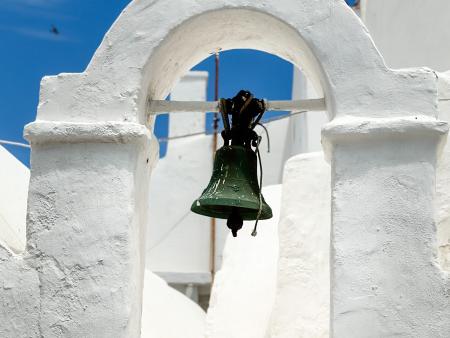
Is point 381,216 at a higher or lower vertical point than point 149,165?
lower

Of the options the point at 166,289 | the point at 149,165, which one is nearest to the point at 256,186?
the point at 149,165

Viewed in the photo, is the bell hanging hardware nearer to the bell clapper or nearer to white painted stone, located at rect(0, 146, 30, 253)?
the bell clapper

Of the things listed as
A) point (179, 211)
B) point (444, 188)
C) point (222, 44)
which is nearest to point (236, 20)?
point (222, 44)

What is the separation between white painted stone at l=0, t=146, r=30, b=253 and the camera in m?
3.31

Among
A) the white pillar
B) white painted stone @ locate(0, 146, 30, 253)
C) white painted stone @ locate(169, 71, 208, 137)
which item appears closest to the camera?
the white pillar

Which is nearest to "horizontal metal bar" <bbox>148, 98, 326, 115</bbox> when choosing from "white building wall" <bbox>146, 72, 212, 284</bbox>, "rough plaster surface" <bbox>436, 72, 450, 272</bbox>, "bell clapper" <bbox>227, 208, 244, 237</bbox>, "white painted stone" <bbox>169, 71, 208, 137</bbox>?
"bell clapper" <bbox>227, 208, 244, 237</bbox>

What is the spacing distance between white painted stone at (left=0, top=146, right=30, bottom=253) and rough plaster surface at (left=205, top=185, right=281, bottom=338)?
1.68 meters

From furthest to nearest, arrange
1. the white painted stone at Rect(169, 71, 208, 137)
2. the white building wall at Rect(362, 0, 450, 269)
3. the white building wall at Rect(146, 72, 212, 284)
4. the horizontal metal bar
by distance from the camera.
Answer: the white painted stone at Rect(169, 71, 208, 137) < the white building wall at Rect(146, 72, 212, 284) < the white building wall at Rect(362, 0, 450, 269) < the horizontal metal bar

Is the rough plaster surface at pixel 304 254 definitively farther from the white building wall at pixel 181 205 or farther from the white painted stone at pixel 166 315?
the white building wall at pixel 181 205

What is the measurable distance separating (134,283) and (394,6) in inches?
145

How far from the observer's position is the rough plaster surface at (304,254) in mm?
4352

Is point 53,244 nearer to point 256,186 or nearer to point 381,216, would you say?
point 256,186

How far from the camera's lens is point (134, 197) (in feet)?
8.25

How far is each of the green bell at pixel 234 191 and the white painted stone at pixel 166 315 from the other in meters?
3.86
